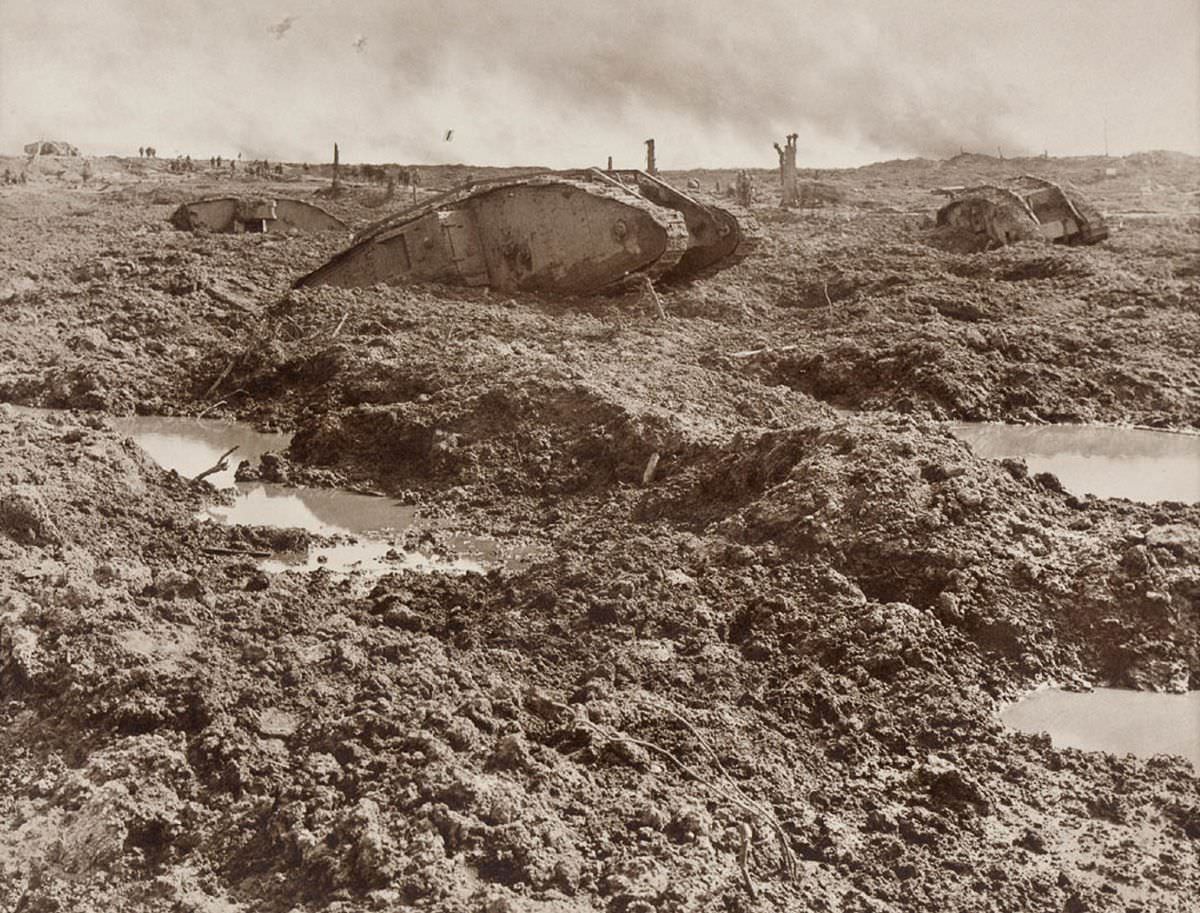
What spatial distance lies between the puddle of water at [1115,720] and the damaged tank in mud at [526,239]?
974 cm

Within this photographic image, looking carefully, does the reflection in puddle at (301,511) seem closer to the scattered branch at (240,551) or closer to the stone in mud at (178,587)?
the scattered branch at (240,551)

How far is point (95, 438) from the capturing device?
8570 mm

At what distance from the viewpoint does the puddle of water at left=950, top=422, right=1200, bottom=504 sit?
876 centimetres

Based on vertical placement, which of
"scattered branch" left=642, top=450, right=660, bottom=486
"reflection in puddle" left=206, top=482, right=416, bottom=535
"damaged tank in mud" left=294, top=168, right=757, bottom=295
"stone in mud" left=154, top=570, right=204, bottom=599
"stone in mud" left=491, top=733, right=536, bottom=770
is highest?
"damaged tank in mud" left=294, top=168, right=757, bottom=295

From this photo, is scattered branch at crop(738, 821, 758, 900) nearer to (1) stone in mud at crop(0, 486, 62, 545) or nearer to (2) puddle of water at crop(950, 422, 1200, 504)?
(1) stone in mud at crop(0, 486, 62, 545)

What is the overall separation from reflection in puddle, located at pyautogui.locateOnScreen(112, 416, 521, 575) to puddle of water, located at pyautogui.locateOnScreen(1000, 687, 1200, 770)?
3359 millimetres

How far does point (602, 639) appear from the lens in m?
5.91

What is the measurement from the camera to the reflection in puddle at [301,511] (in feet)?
24.8

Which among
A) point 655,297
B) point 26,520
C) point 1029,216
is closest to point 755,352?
point 655,297

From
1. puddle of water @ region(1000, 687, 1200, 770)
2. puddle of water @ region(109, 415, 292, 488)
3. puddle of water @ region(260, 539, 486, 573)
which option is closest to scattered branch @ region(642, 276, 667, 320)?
puddle of water @ region(109, 415, 292, 488)

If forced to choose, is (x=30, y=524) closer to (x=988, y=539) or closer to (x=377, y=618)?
(x=377, y=618)

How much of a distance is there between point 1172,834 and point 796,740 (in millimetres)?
1491

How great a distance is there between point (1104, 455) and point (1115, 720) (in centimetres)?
493

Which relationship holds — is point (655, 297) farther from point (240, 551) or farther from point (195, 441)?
point (240, 551)
